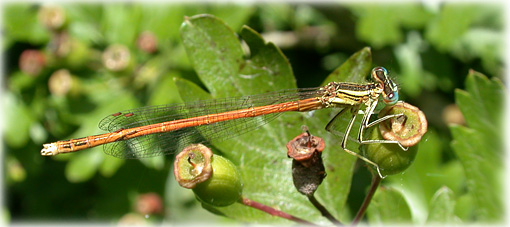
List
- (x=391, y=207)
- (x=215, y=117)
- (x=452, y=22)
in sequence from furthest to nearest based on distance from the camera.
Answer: (x=452, y=22), (x=215, y=117), (x=391, y=207)

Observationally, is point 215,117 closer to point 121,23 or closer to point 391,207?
point 391,207

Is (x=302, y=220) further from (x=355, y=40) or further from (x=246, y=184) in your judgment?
(x=355, y=40)

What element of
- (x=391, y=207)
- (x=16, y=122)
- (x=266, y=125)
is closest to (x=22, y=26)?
(x=16, y=122)

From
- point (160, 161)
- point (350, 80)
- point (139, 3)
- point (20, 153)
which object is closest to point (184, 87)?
point (350, 80)

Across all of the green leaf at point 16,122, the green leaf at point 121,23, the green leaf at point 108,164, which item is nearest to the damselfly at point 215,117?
the green leaf at point 108,164

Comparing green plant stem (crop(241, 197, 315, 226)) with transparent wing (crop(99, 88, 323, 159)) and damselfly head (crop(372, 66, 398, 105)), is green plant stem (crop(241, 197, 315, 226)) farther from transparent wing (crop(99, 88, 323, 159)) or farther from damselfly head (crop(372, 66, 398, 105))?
damselfly head (crop(372, 66, 398, 105))

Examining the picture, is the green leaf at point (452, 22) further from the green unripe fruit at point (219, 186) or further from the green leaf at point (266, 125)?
the green unripe fruit at point (219, 186)
